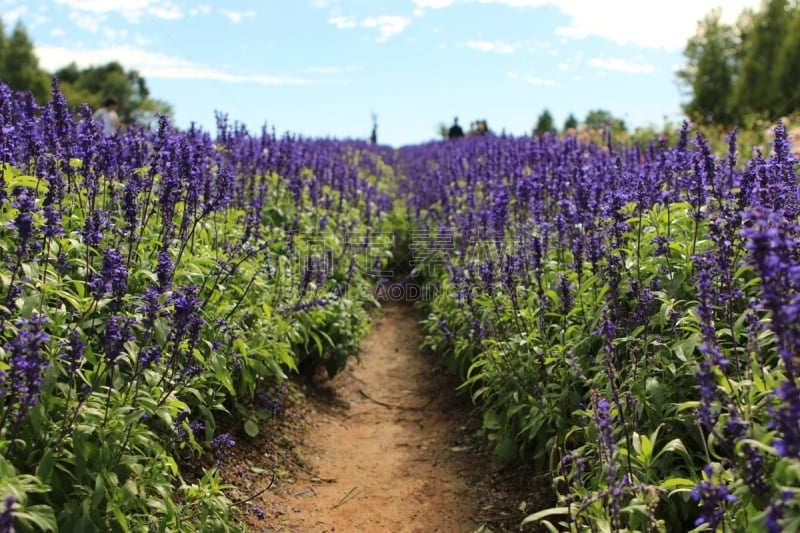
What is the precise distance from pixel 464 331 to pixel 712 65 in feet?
157

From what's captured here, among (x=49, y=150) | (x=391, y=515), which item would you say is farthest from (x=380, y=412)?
(x=49, y=150)

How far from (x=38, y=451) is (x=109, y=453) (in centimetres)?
30

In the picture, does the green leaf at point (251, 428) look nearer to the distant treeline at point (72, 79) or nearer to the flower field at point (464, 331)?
the flower field at point (464, 331)

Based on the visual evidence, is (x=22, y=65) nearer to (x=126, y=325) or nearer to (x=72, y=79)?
(x=72, y=79)

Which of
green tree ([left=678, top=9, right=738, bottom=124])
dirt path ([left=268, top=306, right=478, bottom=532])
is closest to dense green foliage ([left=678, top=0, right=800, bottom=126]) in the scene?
green tree ([left=678, top=9, right=738, bottom=124])

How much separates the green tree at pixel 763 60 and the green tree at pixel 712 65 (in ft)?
8.88

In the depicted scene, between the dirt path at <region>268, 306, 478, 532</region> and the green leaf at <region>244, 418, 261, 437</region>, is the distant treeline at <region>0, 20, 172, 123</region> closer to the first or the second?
the dirt path at <region>268, 306, 478, 532</region>

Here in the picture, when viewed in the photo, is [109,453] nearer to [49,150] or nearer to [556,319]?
[49,150]

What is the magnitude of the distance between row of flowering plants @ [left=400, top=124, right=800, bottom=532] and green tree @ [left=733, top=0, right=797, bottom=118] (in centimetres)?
3313

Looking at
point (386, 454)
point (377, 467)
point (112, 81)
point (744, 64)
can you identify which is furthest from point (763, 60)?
point (112, 81)

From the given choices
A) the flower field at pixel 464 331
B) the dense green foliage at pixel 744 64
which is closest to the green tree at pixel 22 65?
the dense green foliage at pixel 744 64

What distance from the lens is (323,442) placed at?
641 centimetres

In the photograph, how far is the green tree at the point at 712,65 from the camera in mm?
46156

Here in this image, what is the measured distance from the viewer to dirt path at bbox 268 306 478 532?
A: 4922 mm
